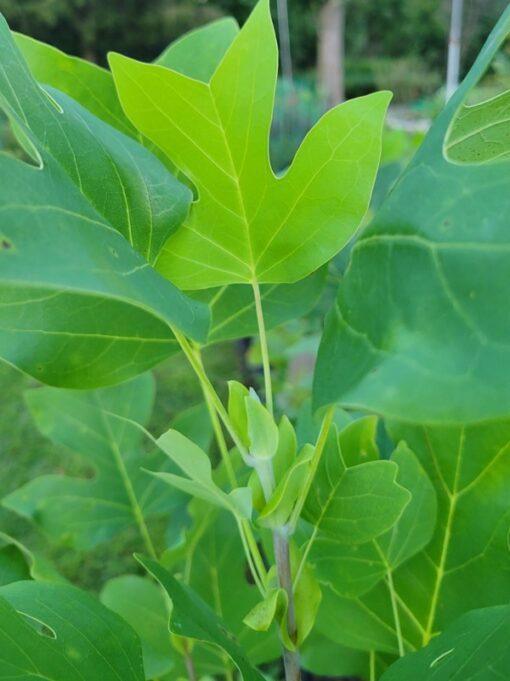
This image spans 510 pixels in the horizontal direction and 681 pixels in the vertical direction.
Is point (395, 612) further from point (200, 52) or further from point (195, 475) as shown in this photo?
point (200, 52)

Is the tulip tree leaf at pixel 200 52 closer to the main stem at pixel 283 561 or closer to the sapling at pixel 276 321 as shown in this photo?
the sapling at pixel 276 321

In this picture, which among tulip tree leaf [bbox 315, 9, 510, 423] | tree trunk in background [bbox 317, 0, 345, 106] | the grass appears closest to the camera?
tulip tree leaf [bbox 315, 9, 510, 423]

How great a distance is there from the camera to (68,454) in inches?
90.6

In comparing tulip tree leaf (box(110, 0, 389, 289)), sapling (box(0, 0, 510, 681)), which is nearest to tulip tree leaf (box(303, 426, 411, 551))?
sapling (box(0, 0, 510, 681))

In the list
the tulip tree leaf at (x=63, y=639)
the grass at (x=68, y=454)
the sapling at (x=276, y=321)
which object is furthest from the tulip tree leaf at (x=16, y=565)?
the grass at (x=68, y=454)

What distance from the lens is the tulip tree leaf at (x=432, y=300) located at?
8.5 inches

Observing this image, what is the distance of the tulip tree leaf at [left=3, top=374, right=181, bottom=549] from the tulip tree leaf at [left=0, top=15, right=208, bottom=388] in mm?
259

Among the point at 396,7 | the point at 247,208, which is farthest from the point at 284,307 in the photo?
the point at 396,7

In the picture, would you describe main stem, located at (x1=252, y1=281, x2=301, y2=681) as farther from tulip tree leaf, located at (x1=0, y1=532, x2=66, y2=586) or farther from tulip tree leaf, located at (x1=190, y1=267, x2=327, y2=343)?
tulip tree leaf, located at (x1=0, y1=532, x2=66, y2=586)

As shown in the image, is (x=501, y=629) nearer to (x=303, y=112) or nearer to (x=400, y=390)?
(x=400, y=390)

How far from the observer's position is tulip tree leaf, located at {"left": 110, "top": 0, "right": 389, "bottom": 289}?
1.10 feet

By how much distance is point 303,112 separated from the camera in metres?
6.66

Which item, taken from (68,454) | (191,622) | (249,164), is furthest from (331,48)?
(191,622)

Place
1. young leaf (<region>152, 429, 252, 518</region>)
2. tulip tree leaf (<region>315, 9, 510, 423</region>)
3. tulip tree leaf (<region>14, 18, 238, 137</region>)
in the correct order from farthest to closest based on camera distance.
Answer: tulip tree leaf (<region>14, 18, 238, 137</region>), young leaf (<region>152, 429, 252, 518</region>), tulip tree leaf (<region>315, 9, 510, 423</region>)
